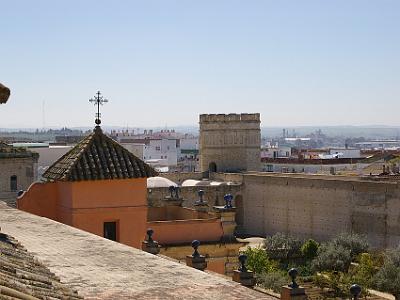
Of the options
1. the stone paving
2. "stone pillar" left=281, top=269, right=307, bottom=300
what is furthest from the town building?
"stone pillar" left=281, top=269, right=307, bottom=300

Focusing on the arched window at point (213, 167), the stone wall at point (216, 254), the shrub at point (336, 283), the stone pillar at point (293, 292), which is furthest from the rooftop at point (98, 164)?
the arched window at point (213, 167)

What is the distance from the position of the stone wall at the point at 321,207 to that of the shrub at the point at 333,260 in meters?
3.12

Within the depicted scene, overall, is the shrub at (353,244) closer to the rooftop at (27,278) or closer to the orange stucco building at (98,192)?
the orange stucco building at (98,192)

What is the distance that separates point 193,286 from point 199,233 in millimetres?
10289

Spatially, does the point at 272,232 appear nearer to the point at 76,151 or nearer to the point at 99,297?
the point at 76,151

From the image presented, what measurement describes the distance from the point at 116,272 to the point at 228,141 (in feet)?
122

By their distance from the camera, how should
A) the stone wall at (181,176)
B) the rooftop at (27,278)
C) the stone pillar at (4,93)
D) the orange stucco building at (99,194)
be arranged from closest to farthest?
the rooftop at (27,278) < the stone pillar at (4,93) < the orange stucco building at (99,194) < the stone wall at (181,176)

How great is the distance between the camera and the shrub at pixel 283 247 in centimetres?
2622

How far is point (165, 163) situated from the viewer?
73.6m

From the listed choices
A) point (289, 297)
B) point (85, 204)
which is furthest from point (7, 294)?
point (85, 204)

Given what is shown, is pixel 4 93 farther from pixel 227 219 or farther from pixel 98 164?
pixel 227 219

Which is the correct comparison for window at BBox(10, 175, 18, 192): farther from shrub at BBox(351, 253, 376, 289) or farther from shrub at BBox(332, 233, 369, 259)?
shrub at BBox(351, 253, 376, 289)

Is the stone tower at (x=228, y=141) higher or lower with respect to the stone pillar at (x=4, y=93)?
lower

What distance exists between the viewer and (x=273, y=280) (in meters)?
20.1
